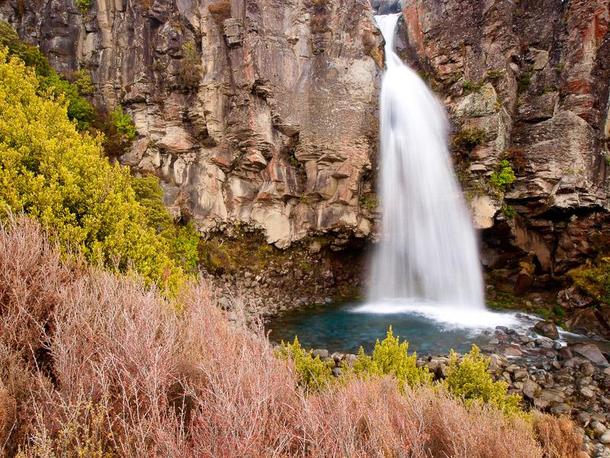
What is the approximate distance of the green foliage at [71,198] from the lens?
592 cm

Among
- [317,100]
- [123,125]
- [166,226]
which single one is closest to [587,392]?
[166,226]

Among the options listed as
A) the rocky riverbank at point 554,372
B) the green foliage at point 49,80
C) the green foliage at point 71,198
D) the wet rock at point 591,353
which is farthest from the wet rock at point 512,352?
the green foliage at point 49,80

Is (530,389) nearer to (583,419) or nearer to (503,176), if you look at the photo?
(583,419)

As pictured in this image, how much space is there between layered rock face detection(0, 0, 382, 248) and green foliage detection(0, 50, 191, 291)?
10.9 metres

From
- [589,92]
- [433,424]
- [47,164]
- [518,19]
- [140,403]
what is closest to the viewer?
[140,403]

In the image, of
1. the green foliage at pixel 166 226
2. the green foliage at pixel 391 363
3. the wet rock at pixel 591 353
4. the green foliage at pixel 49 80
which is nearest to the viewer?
the green foliage at pixel 391 363

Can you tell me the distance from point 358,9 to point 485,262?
16079 mm

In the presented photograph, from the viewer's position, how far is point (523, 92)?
19.0m

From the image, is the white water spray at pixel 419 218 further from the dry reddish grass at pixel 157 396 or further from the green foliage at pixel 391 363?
the dry reddish grass at pixel 157 396

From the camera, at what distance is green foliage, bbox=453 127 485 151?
1780 centimetres

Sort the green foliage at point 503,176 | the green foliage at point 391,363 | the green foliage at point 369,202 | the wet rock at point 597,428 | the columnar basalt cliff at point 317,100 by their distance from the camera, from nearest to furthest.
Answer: the green foliage at point 391,363 → the wet rock at point 597,428 → the green foliage at point 503,176 → the columnar basalt cliff at point 317,100 → the green foliage at point 369,202

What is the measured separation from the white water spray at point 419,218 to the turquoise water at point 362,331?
5.64 feet

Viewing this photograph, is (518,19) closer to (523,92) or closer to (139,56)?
(523,92)

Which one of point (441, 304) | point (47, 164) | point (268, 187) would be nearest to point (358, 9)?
point (268, 187)
